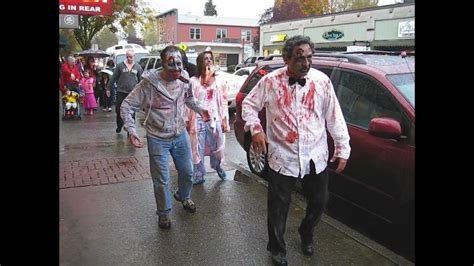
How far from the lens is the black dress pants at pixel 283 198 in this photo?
10.4 feet

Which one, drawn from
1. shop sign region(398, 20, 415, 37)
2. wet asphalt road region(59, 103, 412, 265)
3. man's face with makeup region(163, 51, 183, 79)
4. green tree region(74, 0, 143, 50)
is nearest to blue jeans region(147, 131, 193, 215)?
wet asphalt road region(59, 103, 412, 265)

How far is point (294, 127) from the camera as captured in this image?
3.07 metres

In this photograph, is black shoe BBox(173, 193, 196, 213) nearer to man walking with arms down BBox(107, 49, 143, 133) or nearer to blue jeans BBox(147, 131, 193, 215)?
blue jeans BBox(147, 131, 193, 215)

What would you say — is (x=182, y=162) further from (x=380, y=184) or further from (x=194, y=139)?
(x=380, y=184)

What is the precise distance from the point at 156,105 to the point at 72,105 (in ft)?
21.7

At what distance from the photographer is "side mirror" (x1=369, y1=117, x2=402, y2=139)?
333cm

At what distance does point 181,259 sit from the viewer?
328 centimetres

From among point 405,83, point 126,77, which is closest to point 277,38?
point 405,83

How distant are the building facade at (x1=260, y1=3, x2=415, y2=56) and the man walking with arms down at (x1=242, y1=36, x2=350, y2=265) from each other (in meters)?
0.60

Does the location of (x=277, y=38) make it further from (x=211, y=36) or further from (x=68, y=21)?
(x=211, y=36)

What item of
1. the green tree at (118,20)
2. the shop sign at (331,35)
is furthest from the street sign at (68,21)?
the green tree at (118,20)
